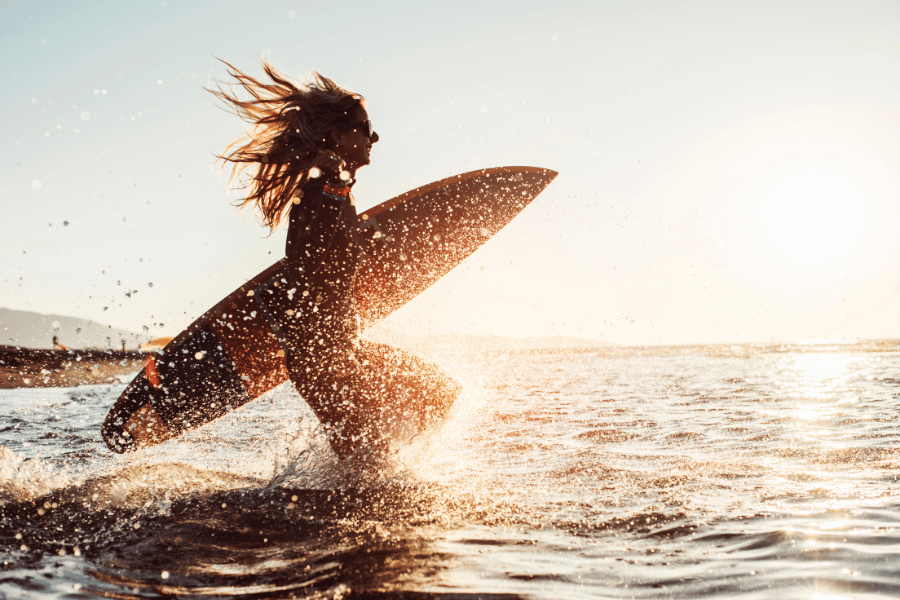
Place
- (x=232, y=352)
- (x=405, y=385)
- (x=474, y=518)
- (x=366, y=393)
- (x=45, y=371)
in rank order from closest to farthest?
(x=474, y=518), (x=366, y=393), (x=405, y=385), (x=232, y=352), (x=45, y=371)

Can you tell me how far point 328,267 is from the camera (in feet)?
11.1

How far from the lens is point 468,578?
2.23m

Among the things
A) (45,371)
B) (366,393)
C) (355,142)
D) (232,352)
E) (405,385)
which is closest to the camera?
(366,393)

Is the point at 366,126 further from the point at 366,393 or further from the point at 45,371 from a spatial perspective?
the point at 45,371

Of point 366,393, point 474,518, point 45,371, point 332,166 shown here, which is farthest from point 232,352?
point 45,371

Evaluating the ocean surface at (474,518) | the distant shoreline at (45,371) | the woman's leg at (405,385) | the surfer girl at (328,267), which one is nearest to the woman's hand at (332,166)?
the surfer girl at (328,267)

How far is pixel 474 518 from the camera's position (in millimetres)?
3033

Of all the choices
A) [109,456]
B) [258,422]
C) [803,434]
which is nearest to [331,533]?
[109,456]

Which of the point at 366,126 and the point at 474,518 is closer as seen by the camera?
the point at 474,518

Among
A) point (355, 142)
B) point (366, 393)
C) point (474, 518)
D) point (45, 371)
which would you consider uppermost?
point (355, 142)

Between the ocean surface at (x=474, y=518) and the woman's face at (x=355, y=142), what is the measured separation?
180 centimetres

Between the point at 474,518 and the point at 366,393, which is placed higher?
the point at 366,393

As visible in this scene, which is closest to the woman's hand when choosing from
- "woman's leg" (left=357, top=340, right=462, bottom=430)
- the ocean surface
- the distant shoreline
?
"woman's leg" (left=357, top=340, right=462, bottom=430)

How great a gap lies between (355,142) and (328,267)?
1.03 metres
